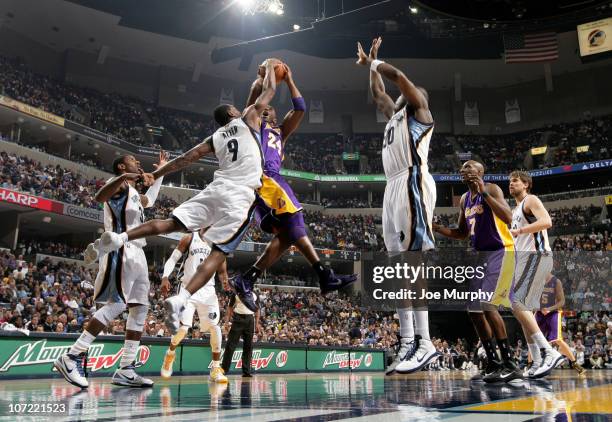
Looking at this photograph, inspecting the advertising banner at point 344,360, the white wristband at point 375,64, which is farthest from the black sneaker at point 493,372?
the advertising banner at point 344,360

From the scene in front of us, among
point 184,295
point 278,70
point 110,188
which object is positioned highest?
point 278,70

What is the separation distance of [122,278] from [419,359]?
131 inches

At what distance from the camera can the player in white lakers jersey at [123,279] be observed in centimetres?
577

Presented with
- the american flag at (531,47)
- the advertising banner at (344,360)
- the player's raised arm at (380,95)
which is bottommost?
the advertising banner at (344,360)

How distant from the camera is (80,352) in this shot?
18.4ft

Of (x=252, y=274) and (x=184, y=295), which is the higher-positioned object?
(x=252, y=274)

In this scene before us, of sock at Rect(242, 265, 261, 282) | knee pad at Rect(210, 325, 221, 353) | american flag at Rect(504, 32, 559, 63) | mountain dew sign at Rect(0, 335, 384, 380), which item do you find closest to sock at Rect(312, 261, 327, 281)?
sock at Rect(242, 265, 261, 282)

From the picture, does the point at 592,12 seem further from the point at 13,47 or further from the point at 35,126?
the point at 13,47

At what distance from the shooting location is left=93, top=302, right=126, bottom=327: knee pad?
5.80m

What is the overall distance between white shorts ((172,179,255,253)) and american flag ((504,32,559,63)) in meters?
28.5

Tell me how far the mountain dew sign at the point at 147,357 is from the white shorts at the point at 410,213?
6.11m

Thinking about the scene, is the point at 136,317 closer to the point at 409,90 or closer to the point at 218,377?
the point at 218,377

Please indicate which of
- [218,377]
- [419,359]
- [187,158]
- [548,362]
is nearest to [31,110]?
[218,377]

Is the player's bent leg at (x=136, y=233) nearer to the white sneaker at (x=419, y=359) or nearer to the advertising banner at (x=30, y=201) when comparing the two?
the white sneaker at (x=419, y=359)
